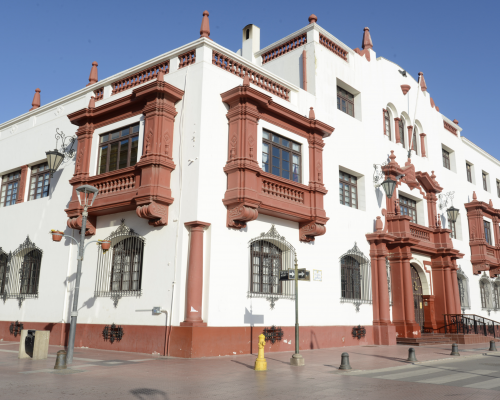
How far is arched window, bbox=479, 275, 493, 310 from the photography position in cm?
2962

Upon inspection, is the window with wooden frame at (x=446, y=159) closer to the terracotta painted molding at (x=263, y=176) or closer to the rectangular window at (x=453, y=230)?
the rectangular window at (x=453, y=230)

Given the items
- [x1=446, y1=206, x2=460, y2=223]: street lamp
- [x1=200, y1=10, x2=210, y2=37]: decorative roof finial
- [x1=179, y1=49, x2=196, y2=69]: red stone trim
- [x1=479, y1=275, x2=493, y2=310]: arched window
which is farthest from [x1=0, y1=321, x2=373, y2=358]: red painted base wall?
[x1=479, y1=275, x2=493, y2=310]: arched window

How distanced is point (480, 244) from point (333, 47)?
1553 cm

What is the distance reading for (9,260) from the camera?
66.8ft

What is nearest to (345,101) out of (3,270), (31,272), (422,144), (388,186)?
(388,186)

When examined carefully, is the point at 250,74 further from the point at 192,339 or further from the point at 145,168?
the point at 192,339

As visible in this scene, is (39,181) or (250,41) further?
(250,41)

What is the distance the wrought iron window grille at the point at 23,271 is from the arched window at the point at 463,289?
21650 millimetres

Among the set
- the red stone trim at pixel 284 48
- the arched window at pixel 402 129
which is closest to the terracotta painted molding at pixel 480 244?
the arched window at pixel 402 129

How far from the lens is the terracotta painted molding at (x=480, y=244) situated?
95.2ft

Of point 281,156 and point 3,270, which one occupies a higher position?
point 281,156

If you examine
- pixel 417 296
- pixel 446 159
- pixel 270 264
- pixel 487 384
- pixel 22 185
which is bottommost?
pixel 487 384

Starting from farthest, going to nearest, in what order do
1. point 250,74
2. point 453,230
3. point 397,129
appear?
point 453,230 → point 397,129 → point 250,74

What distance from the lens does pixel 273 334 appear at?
635 inches
